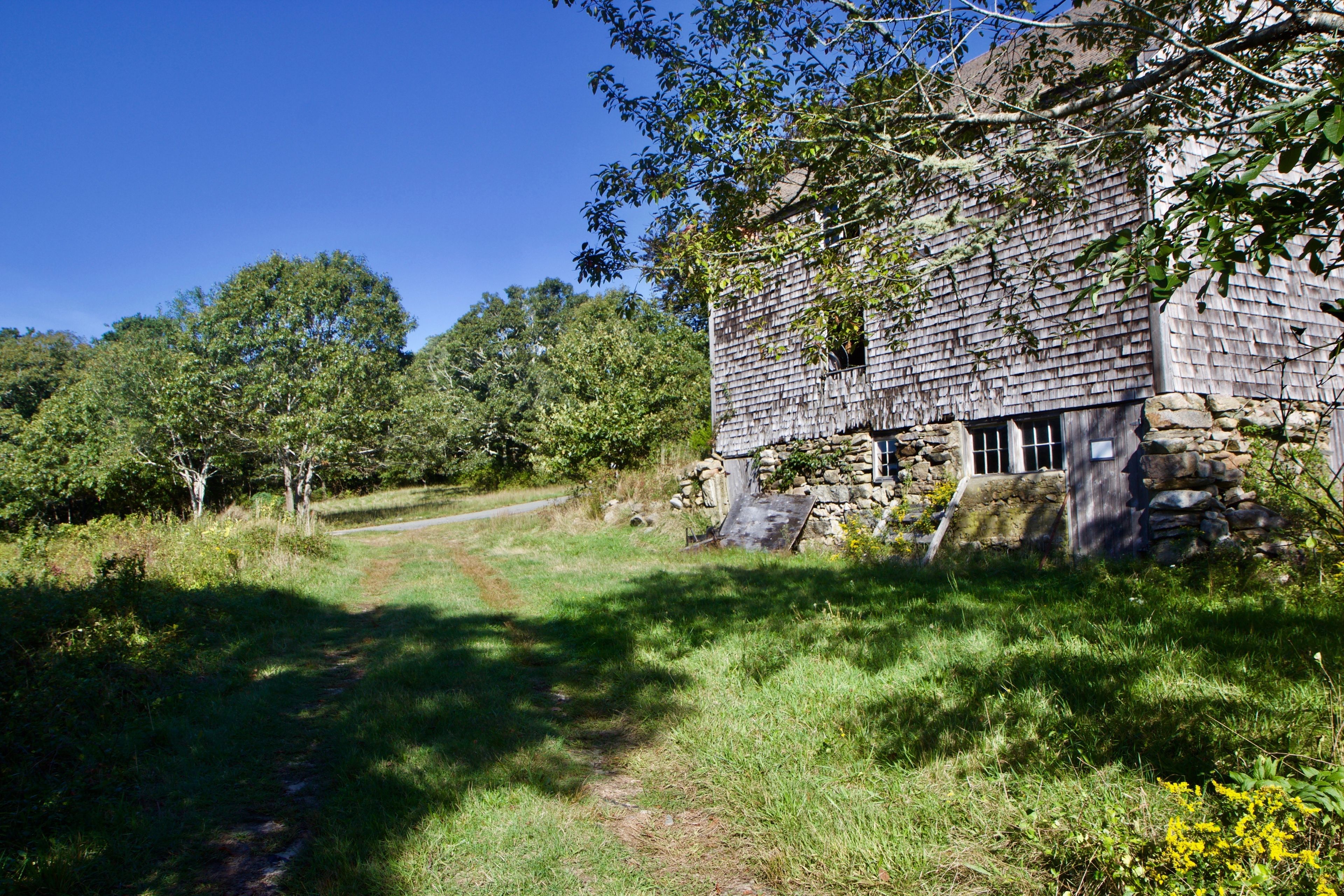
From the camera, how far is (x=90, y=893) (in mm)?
3150

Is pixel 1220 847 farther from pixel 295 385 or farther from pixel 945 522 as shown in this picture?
pixel 295 385

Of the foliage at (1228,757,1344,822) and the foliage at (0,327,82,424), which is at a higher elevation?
the foliage at (0,327,82,424)

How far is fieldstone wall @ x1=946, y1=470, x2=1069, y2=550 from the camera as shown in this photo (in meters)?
10.9

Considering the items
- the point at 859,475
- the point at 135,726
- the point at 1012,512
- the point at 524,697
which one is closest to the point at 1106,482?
the point at 1012,512

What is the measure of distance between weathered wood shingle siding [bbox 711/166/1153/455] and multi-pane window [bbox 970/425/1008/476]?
15.8 inches

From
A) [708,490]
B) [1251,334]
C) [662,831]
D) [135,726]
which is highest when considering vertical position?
[1251,334]

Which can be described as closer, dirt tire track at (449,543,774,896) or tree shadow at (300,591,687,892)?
dirt tire track at (449,543,774,896)

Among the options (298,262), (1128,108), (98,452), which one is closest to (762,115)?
(1128,108)

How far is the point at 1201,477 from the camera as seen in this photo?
9.37m

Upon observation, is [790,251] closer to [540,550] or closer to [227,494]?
[540,550]

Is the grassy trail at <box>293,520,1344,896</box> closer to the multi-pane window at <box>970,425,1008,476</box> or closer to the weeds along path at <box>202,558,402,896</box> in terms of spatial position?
the weeds along path at <box>202,558,402,896</box>

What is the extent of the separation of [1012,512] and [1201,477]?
2.53 m

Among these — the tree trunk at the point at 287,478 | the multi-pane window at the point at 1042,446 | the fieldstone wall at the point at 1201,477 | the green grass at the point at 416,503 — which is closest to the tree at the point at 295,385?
the tree trunk at the point at 287,478

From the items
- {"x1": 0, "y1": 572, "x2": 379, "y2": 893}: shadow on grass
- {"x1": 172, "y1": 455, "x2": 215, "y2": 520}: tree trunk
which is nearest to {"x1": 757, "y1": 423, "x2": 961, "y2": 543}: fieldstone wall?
{"x1": 0, "y1": 572, "x2": 379, "y2": 893}: shadow on grass
